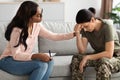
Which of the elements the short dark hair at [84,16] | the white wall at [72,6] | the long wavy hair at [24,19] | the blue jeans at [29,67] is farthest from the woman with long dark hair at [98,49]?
the white wall at [72,6]

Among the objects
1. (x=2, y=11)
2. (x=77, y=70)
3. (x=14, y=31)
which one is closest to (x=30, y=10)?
(x=14, y=31)

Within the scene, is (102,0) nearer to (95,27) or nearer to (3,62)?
(95,27)

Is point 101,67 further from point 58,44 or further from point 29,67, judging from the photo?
point 58,44

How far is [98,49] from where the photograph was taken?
2781 millimetres

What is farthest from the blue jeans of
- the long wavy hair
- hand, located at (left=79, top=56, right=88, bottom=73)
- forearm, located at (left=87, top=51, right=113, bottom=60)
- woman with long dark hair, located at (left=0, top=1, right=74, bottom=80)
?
forearm, located at (left=87, top=51, right=113, bottom=60)

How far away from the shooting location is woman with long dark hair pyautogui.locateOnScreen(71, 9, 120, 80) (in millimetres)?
2525

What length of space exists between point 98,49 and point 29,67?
0.72 metres

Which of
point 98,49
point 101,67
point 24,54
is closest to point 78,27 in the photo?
point 98,49

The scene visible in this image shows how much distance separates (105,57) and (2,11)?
2871 millimetres

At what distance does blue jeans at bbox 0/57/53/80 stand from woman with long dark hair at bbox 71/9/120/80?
287mm

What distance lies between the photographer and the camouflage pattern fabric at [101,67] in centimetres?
251

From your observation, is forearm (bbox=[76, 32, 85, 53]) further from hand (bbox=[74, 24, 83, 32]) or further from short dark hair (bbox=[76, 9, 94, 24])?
short dark hair (bbox=[76, 9, 94, 24])

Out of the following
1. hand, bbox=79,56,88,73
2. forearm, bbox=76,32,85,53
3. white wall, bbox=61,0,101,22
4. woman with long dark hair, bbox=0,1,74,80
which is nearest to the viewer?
woman with long dark hair, bbox=0,1,74,80

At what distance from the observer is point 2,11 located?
5.00 meters
